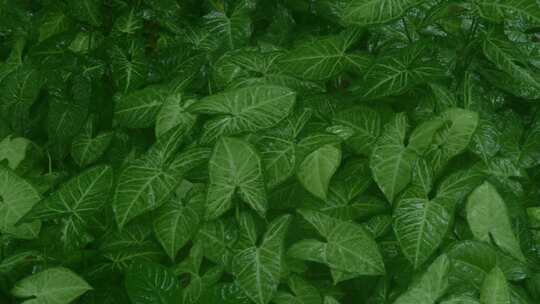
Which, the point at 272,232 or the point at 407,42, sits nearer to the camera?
the point at 272,232

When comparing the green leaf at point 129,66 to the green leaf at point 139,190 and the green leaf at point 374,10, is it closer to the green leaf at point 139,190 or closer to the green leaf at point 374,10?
the green leaf at point 139,190

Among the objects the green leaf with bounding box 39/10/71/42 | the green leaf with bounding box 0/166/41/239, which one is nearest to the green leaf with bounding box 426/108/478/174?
the green leaf with bounding box 0/166/41/239

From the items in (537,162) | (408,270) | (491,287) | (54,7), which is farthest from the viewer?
(54,7)

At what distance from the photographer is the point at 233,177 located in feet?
4.25

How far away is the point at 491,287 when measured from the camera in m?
1.19

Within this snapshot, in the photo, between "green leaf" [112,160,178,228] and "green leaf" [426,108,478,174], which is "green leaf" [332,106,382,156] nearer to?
"green leaf" [426,108,478,174]

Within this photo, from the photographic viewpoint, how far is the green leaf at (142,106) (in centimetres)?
158

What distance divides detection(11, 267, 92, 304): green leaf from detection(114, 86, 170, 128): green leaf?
0.39 metres

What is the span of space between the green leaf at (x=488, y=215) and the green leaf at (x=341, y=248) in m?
0.20

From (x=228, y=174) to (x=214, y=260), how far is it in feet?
0.66

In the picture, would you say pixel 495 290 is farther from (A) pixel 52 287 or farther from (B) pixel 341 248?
(A) pixel 52 287

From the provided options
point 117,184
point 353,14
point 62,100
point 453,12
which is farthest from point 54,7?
point 453,12

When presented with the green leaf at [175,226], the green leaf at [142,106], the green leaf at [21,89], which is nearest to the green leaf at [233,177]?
the green leaf at [175,226]

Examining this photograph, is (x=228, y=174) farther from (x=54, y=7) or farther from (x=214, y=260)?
(x=54, y=7)
